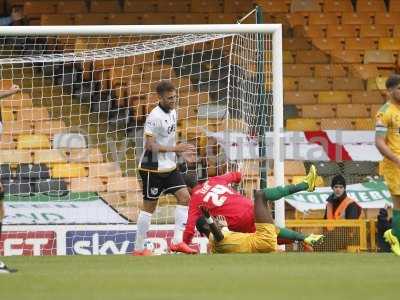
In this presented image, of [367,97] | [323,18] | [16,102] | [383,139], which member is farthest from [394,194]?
[323,18]

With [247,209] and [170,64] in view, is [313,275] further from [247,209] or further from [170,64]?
[170,64]

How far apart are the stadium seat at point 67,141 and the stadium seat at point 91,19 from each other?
450 centimetres

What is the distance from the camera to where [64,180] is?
48.0ft

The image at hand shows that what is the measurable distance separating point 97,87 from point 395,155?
5.09 meters

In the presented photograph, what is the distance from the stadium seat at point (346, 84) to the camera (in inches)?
742

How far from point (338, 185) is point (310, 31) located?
5252 mm

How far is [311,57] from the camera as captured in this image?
761 inches

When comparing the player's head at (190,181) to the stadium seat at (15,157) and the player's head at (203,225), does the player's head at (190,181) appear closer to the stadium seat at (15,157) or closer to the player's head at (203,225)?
the player's head at (203,225)

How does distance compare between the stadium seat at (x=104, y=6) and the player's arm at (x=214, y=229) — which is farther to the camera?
the stadium seat at (x=104, y=6)

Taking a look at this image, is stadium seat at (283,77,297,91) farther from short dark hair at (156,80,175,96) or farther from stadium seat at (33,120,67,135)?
short dark hair at (156,80,175,96)

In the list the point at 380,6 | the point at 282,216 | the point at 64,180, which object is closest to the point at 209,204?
the point at 282,216

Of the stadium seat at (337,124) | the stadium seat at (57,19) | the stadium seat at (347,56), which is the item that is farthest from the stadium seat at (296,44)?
the stadium seat at (57,19)

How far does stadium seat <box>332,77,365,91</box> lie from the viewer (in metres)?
18.8

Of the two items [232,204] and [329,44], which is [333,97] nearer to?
[329,44]
